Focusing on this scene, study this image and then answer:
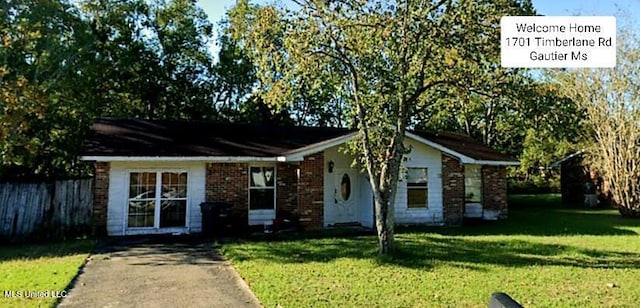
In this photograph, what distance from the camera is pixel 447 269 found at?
28.6 feet

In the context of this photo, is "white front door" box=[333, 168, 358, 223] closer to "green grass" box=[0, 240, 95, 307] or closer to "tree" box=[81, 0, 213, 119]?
"green grass" box=[0, 240, 95, 307]

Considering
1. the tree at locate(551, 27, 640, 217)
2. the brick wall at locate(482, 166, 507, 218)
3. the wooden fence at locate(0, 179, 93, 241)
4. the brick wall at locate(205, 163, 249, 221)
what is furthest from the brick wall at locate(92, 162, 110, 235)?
the tree at locate(551, 27, 640, 217)

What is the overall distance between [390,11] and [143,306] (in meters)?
6.84

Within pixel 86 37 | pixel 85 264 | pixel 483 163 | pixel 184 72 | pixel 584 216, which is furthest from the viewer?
pixel 184 72

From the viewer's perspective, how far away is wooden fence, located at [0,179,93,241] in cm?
1260

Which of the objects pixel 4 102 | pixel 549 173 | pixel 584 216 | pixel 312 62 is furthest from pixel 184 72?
pixel 549 173

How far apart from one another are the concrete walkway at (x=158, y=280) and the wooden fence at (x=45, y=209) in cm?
278

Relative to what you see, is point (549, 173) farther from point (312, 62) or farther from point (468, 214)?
point (312, 62)

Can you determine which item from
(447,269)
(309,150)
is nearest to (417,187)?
(309,150)

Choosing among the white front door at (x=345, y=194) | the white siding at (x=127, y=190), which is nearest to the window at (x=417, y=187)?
the white front door at (x=345, y=194)

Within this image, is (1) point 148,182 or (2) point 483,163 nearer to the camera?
(1) point 148,182

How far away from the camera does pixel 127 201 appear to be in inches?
530

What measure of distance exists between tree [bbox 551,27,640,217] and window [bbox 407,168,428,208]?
362 inches

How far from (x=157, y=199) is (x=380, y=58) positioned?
816cm
